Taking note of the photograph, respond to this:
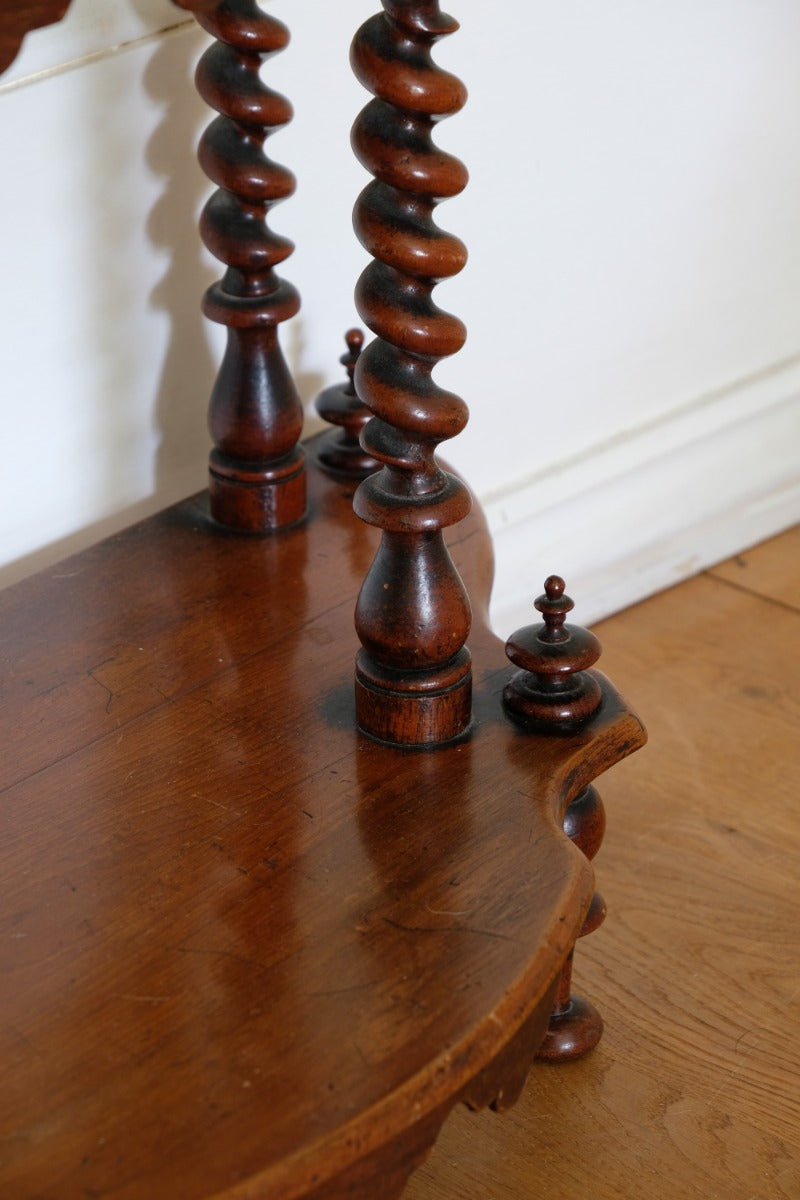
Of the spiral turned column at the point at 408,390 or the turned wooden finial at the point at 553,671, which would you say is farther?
the turned wooden finial at the point at 553,671

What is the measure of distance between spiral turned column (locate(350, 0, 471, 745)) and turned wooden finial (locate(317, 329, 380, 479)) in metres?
0.26

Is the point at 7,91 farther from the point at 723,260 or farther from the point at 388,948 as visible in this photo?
the point at 723,260

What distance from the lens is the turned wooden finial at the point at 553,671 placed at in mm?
742

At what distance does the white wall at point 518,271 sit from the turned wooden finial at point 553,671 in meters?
0.37

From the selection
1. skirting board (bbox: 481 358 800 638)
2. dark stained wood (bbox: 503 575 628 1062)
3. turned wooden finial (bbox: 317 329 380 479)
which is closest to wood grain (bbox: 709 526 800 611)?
skirting board (bbox: 481 358 800 638)

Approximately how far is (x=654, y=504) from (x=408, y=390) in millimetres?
796

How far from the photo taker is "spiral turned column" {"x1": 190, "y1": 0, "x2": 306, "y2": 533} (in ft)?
2.72

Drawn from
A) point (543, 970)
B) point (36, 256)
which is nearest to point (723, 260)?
point (36, 256)

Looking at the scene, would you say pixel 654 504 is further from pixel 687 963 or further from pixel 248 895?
pixel 248 895

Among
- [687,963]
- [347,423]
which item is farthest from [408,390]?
[687,963]

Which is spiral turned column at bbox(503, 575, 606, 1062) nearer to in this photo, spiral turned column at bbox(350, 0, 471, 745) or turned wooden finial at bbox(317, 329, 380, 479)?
spiral turned column at bbox(350, 0, 471, 745)

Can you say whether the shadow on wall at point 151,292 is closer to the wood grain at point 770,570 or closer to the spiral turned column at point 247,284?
the spiral turned column at point 247,284

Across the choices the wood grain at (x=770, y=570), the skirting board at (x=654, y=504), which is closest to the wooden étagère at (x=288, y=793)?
the skirting board at (x=654, y=504)

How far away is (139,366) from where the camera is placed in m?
0.98
